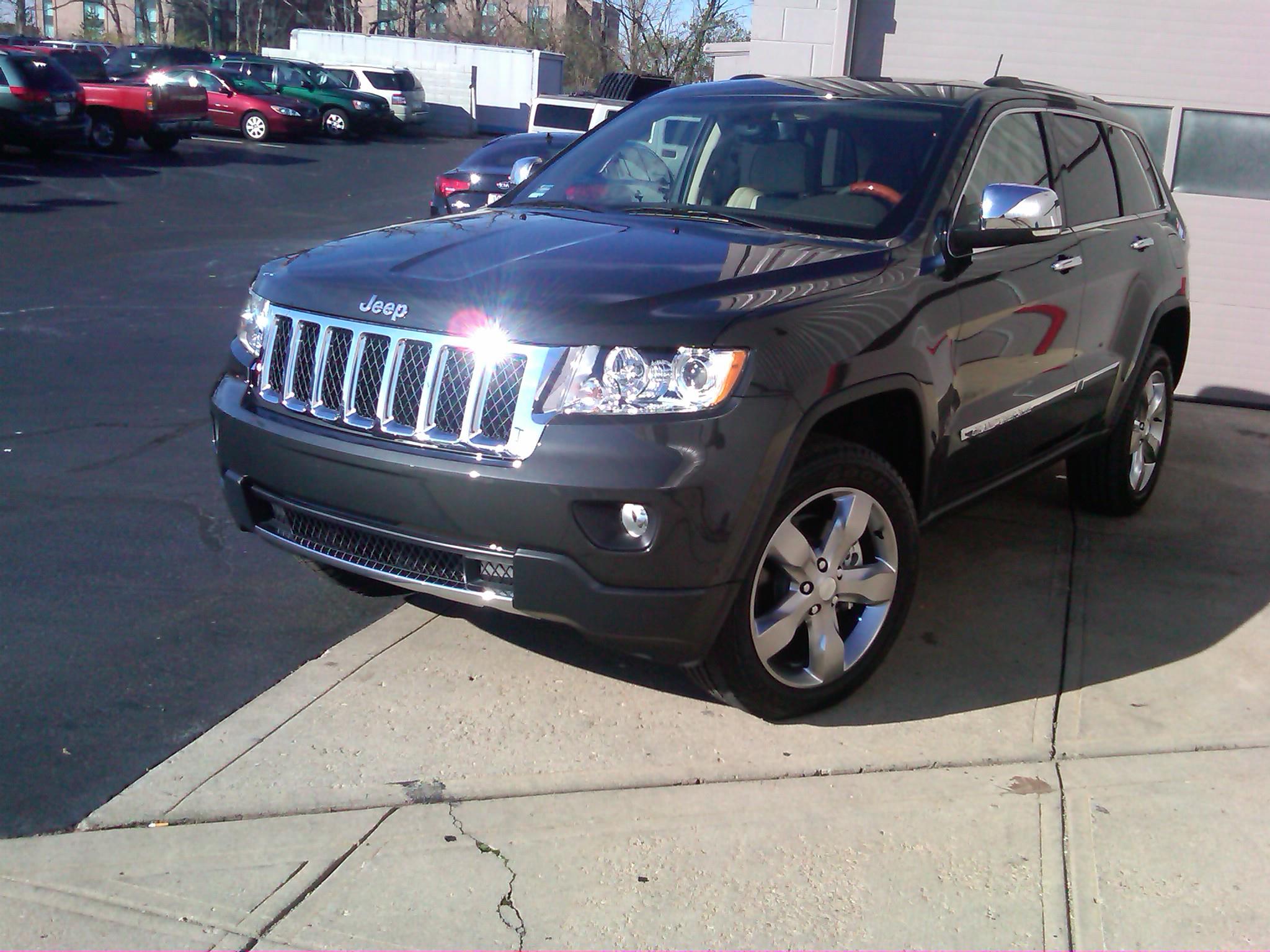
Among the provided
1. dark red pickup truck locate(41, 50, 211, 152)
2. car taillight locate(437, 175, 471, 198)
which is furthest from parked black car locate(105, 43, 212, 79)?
car taillight locate(437, 175, 471, 198)

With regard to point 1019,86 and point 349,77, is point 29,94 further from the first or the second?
point 1019,86

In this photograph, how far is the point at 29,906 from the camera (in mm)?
2924

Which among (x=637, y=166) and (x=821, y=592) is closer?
(x=821, y=592)

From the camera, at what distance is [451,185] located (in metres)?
12.7

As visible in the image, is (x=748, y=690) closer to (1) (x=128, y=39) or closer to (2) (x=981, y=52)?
(2) (x=981, y=52)

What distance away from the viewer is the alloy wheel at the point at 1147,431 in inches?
231

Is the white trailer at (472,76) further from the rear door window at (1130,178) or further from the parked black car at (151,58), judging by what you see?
the rear door window at (1130,178)

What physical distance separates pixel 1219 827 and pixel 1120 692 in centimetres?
82

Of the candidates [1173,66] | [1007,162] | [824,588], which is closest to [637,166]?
[1007,162]

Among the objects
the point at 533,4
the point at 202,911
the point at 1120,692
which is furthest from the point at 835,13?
the point at 533,4

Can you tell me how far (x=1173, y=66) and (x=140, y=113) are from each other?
19.1m

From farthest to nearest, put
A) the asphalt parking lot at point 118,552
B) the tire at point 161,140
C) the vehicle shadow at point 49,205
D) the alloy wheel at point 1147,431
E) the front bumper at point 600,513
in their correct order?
1. the tire at point 161,140
2. the vehicle shadow at point 49,205
3. the alloy wheel at point 1147,431
4. the asphalt parking lot at point 118,552
5. the front bumper at point 600,513

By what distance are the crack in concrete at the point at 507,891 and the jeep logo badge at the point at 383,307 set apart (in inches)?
51.0

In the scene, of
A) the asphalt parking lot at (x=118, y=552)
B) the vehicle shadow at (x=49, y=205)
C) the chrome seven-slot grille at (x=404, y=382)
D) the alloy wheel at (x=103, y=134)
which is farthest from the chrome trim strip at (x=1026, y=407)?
the alloy wheel at (x=103, y=134)
